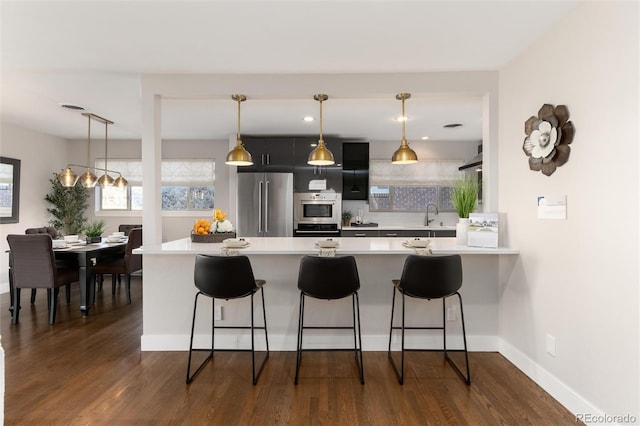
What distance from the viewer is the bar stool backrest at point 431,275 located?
255 centimetres

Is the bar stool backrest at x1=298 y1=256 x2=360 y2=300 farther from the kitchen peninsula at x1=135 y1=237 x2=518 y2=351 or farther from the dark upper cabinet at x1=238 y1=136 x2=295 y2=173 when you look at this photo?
the dark upper cabinet at x1=238 y1=136 x2=295 y2=173

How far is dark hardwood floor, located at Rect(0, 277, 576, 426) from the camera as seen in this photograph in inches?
85.3

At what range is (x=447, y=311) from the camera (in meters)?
3.19

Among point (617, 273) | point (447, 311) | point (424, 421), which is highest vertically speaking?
point (617, 273)

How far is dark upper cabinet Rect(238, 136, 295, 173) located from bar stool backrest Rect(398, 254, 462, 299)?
11.4ft

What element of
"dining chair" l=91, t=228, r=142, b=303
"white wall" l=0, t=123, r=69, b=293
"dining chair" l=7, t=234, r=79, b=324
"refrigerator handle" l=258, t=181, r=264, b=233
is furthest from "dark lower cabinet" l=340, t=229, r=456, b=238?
"white wall" l=0, t=123, r=69, b=293

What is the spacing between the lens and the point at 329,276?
256 centimetres

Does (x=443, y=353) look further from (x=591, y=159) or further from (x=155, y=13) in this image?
(x=155, y=13)

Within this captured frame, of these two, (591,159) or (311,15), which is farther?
→ (311,15)

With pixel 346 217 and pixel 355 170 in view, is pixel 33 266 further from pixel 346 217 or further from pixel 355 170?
pixel 355 170

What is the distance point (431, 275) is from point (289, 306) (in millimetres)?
1287

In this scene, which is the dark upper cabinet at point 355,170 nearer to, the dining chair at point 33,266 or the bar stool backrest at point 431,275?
the bar stool backrest at point 431,275

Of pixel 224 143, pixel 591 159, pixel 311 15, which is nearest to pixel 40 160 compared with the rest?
pixel 224 143

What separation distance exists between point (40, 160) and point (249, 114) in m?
3.87
